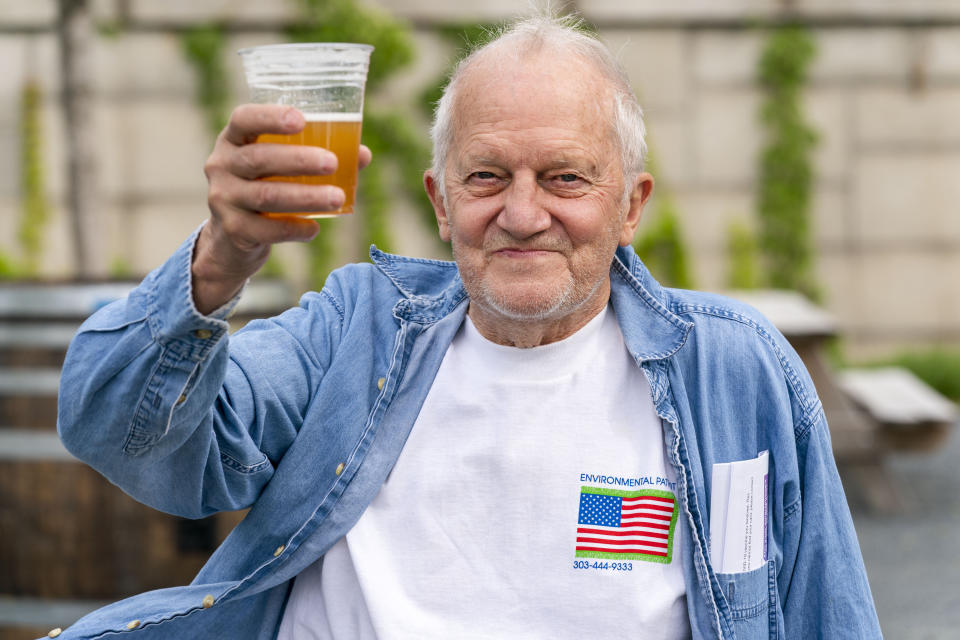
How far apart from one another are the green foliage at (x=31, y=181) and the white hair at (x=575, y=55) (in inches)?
244

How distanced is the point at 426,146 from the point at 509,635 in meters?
6.26

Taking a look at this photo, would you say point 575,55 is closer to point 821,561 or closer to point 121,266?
point 821,561

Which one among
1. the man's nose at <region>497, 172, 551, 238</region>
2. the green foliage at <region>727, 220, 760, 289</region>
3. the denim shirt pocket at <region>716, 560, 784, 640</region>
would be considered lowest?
the green foliage at <region>727, 220, 760, 289</region>

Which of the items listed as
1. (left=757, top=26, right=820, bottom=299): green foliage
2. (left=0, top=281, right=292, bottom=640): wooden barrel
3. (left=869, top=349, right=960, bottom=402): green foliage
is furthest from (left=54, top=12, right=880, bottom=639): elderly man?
(left=869, top=349, right=960, bottom=402): green foliage

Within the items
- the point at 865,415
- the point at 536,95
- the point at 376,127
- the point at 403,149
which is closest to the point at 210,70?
the point at 376,127

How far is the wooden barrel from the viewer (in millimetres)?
3494

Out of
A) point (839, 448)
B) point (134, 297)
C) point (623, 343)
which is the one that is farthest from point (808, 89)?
point (134, 297)

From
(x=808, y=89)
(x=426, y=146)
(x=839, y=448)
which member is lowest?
(x=839, y=448)

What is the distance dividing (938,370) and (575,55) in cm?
673

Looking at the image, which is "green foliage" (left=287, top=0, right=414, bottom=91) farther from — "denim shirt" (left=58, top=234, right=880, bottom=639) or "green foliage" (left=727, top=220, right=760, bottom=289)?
"denim shirt" (left=58, top=234, right=880, bottom=639)

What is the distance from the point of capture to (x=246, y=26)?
25.7ft

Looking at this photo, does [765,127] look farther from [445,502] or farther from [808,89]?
[445,502]

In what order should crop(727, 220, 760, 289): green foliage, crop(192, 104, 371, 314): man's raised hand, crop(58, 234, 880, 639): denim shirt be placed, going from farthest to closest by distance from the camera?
crop(727, 220, 760, 289): green foliage, crop(58, 234, 880, 639): denim shirt, crop(192, 104, 371, 314): man's raised hand

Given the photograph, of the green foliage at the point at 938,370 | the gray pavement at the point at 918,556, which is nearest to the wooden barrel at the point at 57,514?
the gray pavement at the point at 918,556
